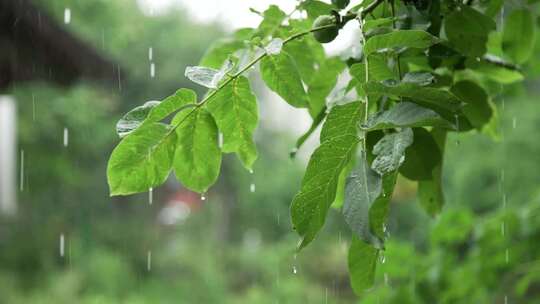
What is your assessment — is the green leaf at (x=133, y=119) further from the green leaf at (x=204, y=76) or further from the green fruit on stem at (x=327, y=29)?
the green fruit on stem at (x=327, y=29)

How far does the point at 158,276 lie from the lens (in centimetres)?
943

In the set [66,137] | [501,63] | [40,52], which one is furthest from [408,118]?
[66,137]

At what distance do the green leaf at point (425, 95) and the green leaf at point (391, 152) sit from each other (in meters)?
0.03

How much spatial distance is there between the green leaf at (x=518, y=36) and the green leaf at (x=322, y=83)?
261mm

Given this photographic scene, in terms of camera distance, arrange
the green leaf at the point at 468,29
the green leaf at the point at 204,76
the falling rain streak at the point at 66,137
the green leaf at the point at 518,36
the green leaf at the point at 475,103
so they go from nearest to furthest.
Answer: the green leaf at the point at 204,76
the green leaf at the point at 468,29
the green leaf at the point at 475,103
the green leaf at the point at 518,36
the falling rain streak at the point at 66,137

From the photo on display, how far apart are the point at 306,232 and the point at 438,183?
1.19 ft

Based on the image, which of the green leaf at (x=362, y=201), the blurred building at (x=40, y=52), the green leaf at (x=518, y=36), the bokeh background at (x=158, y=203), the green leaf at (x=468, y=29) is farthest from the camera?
the bokeh background at (x=158, y=203)

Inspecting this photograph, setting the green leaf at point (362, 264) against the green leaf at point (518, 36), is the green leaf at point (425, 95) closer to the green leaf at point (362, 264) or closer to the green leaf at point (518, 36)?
the green leaf at point (362, 264)

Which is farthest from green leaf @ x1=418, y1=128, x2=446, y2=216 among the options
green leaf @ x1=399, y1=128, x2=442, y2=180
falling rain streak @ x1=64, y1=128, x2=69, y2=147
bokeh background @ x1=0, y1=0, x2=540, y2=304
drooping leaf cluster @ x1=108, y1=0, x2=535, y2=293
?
falling rain streak @ x1=64, y1=128, x2=69, y2=147

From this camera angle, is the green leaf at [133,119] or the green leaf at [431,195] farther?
the green leaf at [431,195]

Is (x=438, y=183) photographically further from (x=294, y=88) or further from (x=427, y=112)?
(x=427, y=112)

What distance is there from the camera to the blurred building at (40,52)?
4.96 m

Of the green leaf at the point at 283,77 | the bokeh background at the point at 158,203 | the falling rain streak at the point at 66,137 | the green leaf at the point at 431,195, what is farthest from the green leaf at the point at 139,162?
the falling rain streak at the point at 66,137

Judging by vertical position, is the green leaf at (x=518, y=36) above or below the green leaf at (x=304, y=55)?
above
